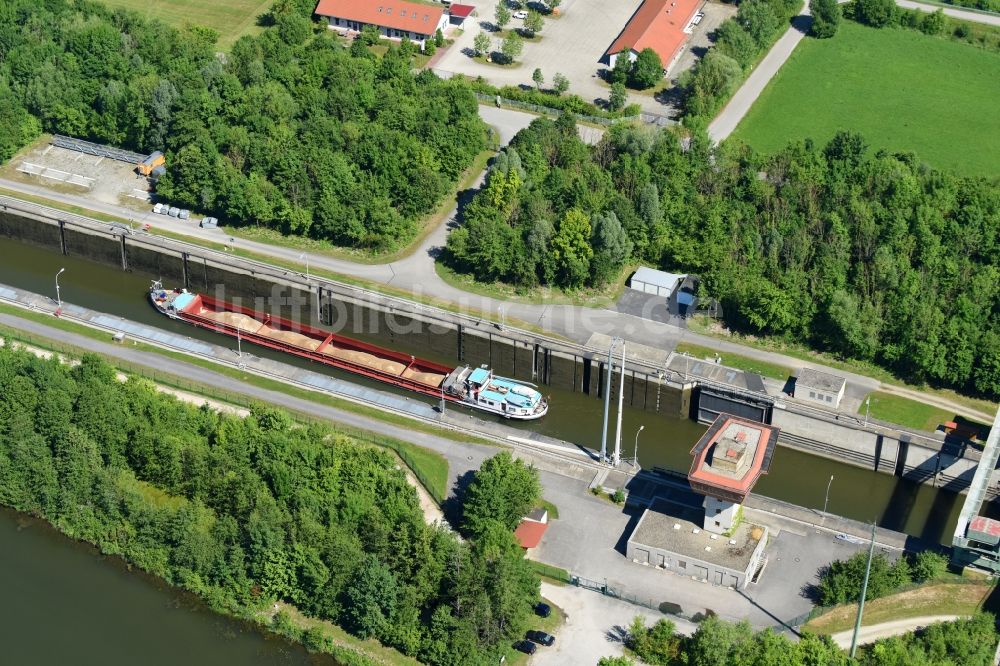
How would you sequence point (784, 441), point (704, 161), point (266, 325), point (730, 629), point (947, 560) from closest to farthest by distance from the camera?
1. point (730, 629)
2. point (947, 560)
3. point (784, 441)
4. point (266, 325)
5. point (704, 161)

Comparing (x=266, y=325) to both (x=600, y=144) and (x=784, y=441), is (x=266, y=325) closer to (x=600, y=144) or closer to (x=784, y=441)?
(x=600, y=144)

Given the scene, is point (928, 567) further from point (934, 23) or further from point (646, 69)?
point (934, 23)

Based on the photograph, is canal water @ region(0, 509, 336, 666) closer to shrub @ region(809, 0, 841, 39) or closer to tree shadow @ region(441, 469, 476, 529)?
tree shadow @ region(441, 469, 476, 529)

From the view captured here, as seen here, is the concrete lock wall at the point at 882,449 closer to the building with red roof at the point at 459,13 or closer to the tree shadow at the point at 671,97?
the tree shadow at the point at 671,97

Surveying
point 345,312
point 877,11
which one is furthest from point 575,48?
point 345,312

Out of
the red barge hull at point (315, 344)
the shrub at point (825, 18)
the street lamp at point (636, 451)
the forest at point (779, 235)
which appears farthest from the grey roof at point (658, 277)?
the shrub at point (825, 18)

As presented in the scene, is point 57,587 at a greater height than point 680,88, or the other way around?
point 680,88

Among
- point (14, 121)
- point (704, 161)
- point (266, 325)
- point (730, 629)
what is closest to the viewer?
point (730, 629)

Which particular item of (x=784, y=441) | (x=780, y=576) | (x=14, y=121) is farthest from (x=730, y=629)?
(x=14, y=121)
